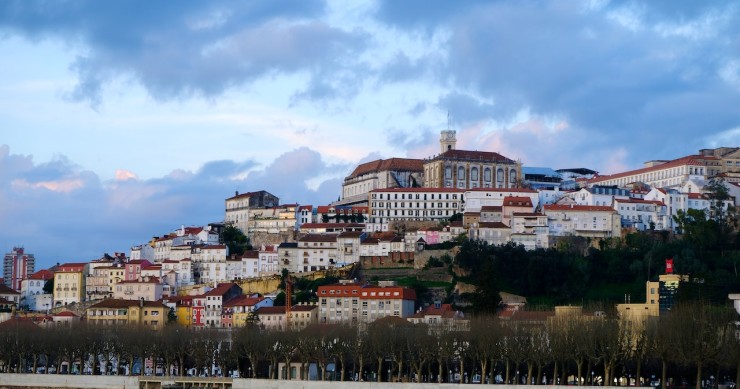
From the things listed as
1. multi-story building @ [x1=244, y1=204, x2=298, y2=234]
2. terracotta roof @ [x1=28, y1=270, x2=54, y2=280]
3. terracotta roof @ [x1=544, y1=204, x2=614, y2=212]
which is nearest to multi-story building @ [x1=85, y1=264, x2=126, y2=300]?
terracotta roof @ [x1=28, y1=270, x2=54, y2=280]

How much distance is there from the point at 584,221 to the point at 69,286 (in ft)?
122

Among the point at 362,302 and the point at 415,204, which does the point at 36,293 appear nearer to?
the point at 415,204

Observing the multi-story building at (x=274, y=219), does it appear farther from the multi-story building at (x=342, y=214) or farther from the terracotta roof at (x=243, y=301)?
the terracotta roof at (x=243, y=301)

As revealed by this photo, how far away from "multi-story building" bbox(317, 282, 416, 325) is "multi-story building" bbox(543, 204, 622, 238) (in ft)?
45.3

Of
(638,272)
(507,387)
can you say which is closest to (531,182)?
(638,272)

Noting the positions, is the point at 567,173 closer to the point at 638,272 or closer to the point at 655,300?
the point at 638,272

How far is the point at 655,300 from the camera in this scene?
76.2 meters

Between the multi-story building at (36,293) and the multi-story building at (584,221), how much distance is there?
3673 centimetres

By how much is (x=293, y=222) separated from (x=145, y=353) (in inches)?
1516

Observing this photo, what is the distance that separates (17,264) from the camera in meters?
133

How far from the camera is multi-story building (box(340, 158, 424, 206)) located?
372 feet

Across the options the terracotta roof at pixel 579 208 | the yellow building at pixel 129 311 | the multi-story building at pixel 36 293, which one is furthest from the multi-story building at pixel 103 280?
the terracotta roof at pixel 579 208

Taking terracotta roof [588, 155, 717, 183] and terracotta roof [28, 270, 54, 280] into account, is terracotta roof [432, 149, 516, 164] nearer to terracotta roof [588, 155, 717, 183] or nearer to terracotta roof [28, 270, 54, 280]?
terracotta roof [588, 155, 717, 183]

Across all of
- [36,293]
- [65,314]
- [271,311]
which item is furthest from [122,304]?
[36,293]
